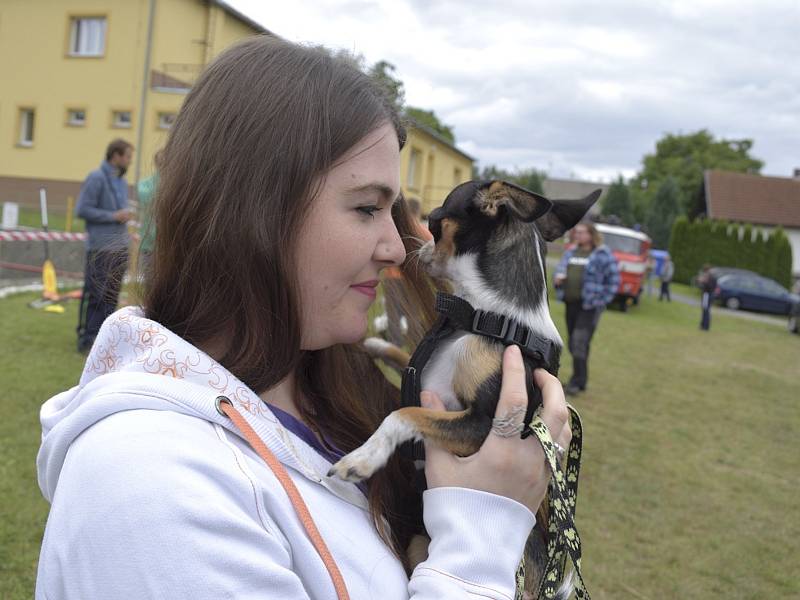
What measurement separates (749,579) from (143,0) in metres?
25.8

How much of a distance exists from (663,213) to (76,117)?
44.3m

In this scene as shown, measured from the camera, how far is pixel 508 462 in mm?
1562

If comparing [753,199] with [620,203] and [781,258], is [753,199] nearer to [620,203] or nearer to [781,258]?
[620,203]

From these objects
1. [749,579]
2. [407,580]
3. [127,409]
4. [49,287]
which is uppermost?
[127,409]

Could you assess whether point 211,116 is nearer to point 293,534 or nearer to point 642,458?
point 293,534

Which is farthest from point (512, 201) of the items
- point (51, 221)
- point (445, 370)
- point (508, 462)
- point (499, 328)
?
point (51, 221)

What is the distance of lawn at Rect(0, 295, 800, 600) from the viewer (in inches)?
198

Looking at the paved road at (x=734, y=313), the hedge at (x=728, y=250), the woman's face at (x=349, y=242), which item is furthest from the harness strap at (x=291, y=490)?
the hedge at (x=728, y=250)

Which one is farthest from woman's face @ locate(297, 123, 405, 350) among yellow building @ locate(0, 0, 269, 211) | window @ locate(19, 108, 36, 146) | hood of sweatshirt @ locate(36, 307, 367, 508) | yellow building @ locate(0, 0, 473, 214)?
window @ locate(19, 108, 36, 146)

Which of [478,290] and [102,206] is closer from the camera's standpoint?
[478,290]

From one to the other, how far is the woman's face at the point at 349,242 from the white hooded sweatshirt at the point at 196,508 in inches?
10.7

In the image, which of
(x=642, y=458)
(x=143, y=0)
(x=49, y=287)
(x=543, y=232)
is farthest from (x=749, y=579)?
(x=143, y=0)

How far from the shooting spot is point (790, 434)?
31.7 feet

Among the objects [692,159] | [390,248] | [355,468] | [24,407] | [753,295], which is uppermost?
[692,159]
